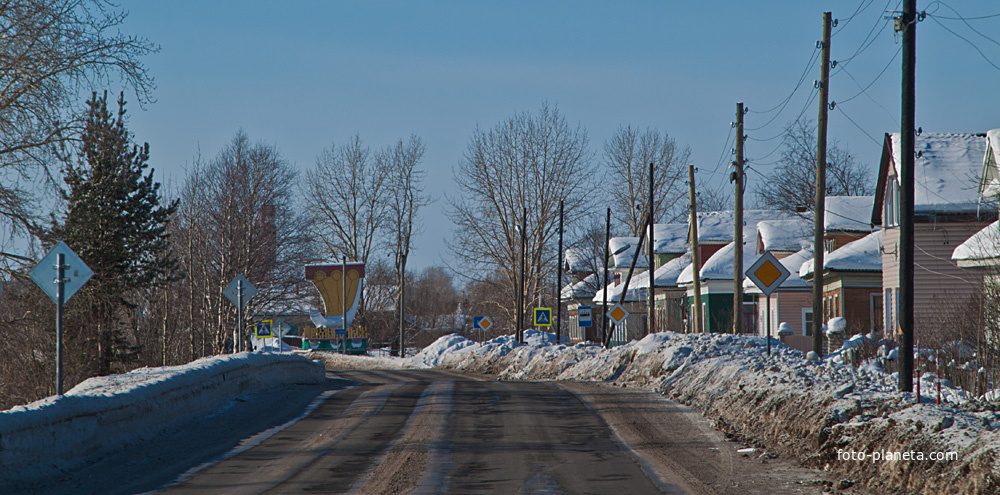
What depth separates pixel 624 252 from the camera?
218 ft

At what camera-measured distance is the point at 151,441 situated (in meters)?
12.3

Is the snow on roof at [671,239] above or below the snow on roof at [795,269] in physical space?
above

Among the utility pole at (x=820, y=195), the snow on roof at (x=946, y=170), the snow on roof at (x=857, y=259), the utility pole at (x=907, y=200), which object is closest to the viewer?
the utility pole at (x=907, y=200)

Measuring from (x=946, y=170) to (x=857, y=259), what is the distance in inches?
237

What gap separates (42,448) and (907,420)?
367 inches

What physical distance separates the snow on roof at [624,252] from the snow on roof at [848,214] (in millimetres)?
23955

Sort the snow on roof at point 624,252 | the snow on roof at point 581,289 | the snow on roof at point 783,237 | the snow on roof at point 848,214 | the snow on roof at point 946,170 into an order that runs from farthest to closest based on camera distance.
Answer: the snow on roof at point 581,289, the snow on roof at point 624,252, the snow on roof at point 783,237, the snow on roof at point 848,214, the snow on roof at point 946,170

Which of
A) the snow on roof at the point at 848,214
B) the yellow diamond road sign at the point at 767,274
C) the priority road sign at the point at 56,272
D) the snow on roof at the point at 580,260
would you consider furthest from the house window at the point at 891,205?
the snow on roof at the point at 580,260

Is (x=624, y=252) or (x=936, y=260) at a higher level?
(x=624, y=252)

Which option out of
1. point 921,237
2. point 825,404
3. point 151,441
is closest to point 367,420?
point 151,441

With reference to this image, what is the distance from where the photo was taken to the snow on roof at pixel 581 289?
2944 inches

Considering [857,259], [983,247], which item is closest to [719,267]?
[857,259]

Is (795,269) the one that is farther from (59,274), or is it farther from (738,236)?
(59,274)

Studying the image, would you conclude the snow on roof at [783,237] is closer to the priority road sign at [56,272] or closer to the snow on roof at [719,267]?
the snow on roof at [719,267]
